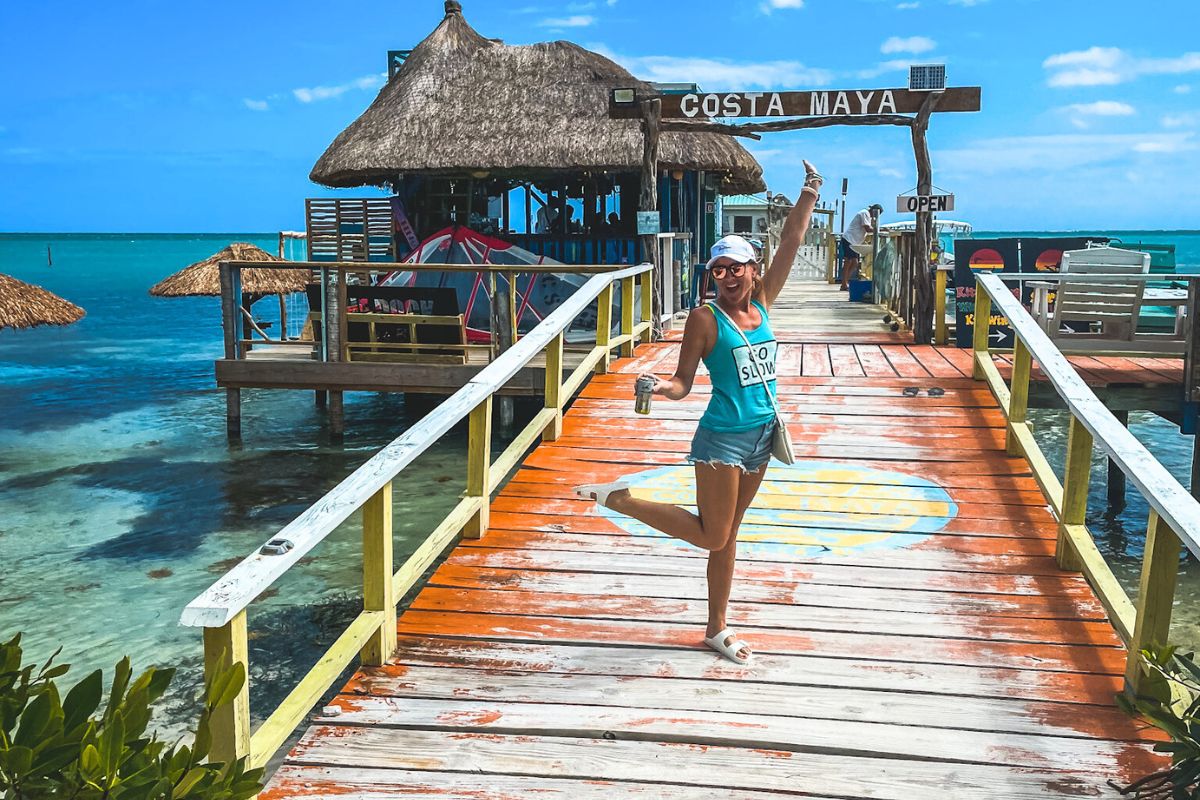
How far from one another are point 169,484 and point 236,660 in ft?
39.2

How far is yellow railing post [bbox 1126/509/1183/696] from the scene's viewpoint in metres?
3.40

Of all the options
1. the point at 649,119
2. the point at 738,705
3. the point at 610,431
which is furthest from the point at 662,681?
the point at 649,119

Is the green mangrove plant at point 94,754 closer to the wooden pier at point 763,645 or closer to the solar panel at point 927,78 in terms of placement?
the wooden pier at point 763,645

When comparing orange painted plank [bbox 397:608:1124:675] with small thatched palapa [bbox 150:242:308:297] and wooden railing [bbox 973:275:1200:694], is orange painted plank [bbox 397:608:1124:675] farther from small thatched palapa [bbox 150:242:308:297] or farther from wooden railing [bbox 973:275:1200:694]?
small thatched palapa [bbox 150:242:308:297]

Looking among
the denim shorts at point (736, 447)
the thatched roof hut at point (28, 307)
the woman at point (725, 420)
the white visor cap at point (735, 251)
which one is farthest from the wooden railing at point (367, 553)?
the thatched roof hut at point (28, 307)

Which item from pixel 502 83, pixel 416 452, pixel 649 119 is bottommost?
pixel 416 452

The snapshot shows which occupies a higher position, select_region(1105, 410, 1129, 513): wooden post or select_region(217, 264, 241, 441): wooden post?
select_region(217, 264, 241, 441): wooden post

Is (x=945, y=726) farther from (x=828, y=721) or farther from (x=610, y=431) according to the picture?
(x=610, y=431)

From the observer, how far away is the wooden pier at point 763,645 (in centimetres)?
325

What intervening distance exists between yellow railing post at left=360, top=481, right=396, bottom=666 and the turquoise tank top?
3.91 ft

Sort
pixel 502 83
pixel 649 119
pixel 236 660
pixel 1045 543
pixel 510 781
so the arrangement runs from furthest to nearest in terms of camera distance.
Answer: pixel 502 83
pixel 649 119
pixel 1045 543
pixel 510 781
pixel 236 660

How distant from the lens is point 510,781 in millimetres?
3240

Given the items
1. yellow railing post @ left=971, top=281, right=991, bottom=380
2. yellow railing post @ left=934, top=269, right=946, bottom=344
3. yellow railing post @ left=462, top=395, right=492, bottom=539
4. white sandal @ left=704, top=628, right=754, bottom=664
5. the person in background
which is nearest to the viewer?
white sandal @ left=704, top=628, right=754, bottom=664

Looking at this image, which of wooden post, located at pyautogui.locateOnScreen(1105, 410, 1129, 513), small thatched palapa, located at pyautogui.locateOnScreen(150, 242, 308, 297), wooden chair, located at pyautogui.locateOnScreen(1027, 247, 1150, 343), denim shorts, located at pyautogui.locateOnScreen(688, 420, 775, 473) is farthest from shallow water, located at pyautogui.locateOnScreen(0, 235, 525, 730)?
wooden post, located at pyautogui.locateOnScreen(1105, 410, 1129, 513)
